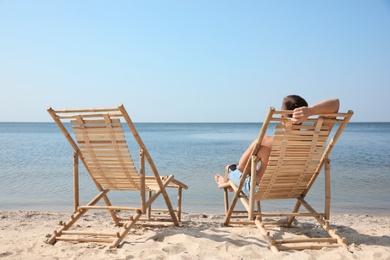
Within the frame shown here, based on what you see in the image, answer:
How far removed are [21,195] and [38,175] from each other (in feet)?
8.34

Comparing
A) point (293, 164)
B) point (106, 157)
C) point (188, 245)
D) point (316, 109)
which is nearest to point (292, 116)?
point (316, 109)

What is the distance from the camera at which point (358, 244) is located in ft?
11.4

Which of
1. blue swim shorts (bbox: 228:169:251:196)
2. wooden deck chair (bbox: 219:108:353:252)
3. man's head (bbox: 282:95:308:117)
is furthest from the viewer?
blue swim shorts (bbox: 228:169:251:196)

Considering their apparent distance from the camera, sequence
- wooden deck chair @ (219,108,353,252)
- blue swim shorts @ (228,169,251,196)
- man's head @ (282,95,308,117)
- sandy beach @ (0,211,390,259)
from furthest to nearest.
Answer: blue swim shorts @ (228,169,251,196) < man's head @ (282,95,308,117) < wooden deck chair @ (219,108,353,252) < sandy beach @ (0,211,390,259)

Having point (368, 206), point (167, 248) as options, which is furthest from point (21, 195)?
point (368, 206)

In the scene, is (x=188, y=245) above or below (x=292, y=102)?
below

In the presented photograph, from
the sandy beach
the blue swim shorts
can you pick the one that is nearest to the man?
the blue swim shorts

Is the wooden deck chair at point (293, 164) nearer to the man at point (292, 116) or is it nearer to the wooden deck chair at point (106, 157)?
the man at point (292, 116)

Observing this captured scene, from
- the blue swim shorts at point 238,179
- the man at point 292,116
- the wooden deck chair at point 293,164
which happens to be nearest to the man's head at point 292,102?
the man at point 292,116

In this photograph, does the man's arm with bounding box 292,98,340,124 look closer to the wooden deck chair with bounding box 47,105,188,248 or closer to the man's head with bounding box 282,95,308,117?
the man's head with bounding box 282,95,308,117

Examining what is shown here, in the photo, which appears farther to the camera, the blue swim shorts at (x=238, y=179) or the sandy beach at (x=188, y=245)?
the blue swim shorts at (x=238, y=179)

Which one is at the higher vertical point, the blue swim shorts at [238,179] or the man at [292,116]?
the man at [292,116]

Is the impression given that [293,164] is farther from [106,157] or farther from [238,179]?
[106,157]

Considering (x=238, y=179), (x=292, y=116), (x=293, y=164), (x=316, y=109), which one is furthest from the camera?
(x=238, y=179)
